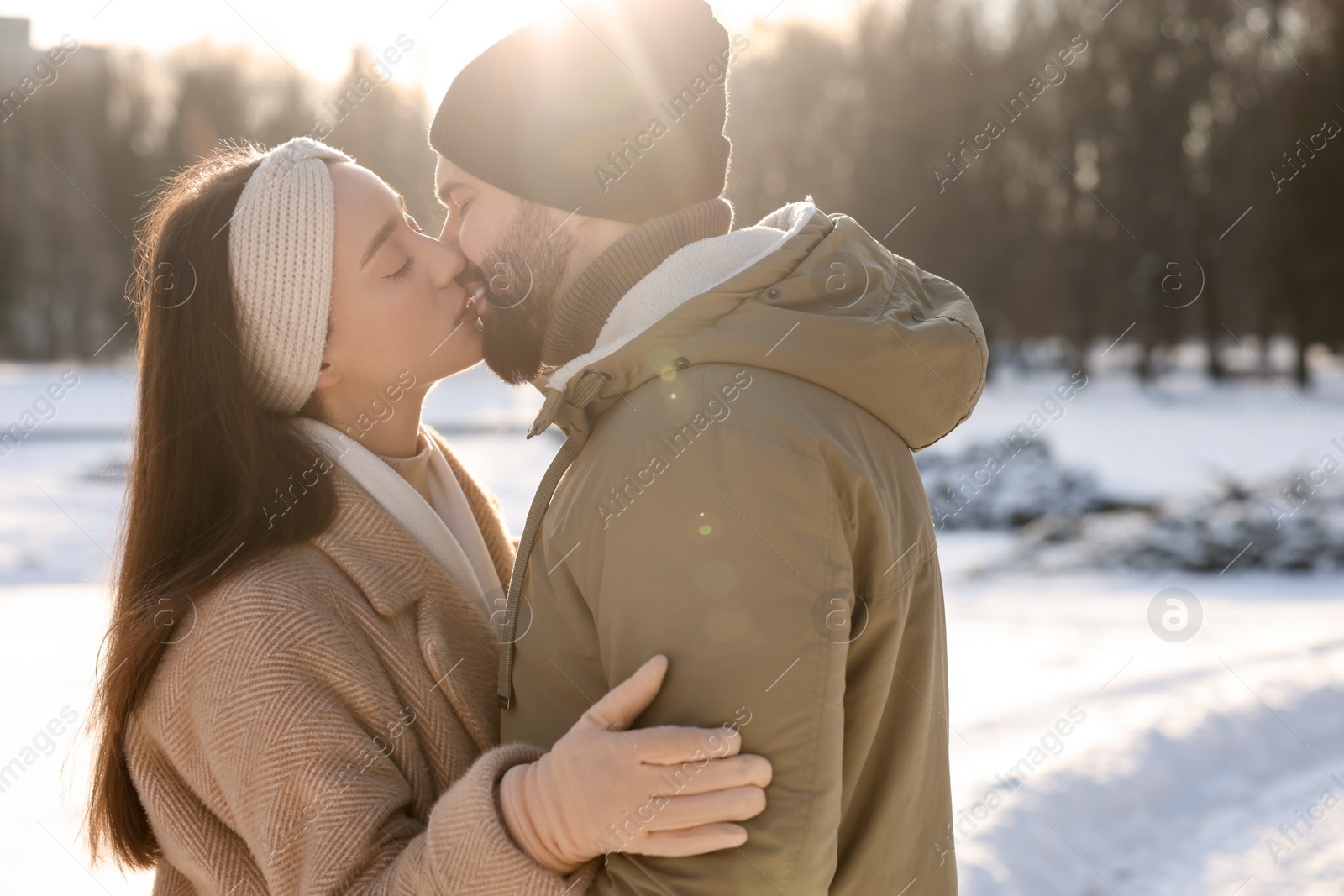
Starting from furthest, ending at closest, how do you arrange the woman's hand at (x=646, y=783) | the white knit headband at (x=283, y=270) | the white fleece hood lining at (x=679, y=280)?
the white knit headband at (x=283, y=270), the white fleece hood lining at (x=679, y=280), the woman's hand at (x=646, y=783)

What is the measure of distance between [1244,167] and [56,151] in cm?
4355

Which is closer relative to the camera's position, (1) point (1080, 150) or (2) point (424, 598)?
(2) point (424, 598)

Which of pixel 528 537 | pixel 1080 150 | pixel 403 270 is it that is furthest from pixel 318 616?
pixel 1080 150

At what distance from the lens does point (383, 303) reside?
243cm

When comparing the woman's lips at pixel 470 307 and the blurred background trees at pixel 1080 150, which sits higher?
the woman's lips at pixel 470 307

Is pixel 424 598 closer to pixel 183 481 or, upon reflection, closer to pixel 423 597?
pixel 423 597

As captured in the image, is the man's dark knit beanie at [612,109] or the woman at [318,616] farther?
the man's dark knit beanie at [612,109]

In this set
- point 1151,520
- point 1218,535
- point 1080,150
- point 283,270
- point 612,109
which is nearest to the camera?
point 612,109

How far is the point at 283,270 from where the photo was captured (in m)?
2.29

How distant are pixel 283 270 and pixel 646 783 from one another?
54.4 inches

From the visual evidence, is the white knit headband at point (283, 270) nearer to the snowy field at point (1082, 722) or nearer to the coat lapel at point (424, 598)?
the coat lapel at point (424, 598)

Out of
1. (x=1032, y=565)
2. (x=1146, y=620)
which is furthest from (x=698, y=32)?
(x=1032, y=565)

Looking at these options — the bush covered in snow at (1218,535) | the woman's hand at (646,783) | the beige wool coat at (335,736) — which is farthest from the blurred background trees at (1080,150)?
the woman's hand at (646,783)

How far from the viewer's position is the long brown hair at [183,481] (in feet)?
6.59
